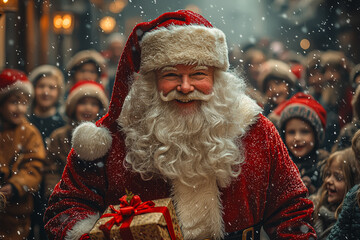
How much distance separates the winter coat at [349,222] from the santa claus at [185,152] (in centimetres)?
15

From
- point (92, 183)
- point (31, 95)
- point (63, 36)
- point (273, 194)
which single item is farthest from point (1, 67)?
point (273, 194)

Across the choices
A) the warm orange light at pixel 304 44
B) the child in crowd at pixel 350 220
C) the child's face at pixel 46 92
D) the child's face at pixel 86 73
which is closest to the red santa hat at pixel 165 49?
the child in crowd at pixel 350 220

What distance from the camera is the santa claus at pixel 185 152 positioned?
2510mm

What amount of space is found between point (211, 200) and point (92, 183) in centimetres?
65

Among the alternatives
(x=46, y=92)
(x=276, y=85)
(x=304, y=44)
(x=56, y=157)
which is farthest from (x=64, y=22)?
(x=276, y=85)

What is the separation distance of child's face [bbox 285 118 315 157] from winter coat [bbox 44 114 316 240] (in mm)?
668

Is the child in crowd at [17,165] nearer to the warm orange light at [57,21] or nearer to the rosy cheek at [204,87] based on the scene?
the rosy cheek at [204,87]

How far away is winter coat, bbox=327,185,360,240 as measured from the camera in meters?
2.51

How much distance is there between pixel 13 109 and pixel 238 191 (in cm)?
201

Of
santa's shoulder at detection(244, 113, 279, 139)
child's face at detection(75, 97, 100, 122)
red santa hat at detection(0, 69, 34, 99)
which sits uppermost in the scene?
red santa hat at detection(0, 69, 34, 99)

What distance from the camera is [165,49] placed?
2500 mm

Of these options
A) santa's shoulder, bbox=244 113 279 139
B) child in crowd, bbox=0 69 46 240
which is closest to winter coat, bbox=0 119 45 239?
child in crowd, bbox=0 69 46 240

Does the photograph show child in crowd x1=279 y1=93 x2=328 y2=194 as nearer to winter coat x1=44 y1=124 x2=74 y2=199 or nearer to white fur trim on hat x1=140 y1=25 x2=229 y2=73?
white fur trim on hat x1=140 y1=25 x2=229 y2=73

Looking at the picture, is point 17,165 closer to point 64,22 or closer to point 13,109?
point 13,109
